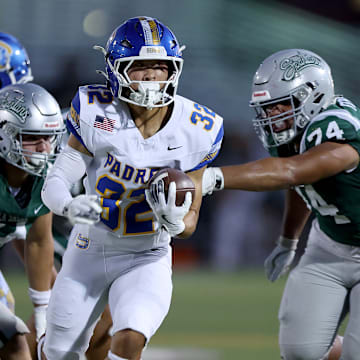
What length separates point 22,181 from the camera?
3.87 m

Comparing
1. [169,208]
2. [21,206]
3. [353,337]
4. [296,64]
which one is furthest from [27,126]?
[353,337]

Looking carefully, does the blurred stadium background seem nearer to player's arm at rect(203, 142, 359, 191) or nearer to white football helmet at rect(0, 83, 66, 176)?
white football helmet at rect(0, 83, 66, 176)

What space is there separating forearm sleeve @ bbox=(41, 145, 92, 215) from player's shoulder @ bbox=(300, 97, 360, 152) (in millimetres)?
979

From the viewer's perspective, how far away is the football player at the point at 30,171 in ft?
12.4

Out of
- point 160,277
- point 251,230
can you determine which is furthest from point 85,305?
point 251,230

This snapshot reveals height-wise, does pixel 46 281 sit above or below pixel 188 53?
above

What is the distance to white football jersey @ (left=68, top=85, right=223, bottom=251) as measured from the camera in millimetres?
3182

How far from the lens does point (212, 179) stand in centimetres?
310

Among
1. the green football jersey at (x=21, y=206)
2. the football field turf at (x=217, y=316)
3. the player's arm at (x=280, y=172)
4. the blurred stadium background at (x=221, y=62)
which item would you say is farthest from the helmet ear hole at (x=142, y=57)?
the blurred stadium background at (x=221, y=62)

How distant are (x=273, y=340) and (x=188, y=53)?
671 cm

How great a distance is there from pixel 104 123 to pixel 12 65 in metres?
2.15

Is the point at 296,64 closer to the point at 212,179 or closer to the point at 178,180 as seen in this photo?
the point at 212,179

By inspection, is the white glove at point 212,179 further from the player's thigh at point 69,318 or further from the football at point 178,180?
the player's thigh at point 69,318

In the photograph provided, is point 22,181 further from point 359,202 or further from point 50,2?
point 50,2
